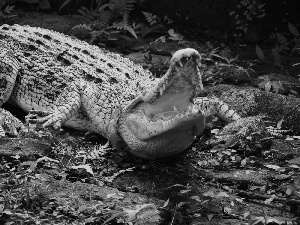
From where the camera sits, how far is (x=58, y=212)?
4.23 meters

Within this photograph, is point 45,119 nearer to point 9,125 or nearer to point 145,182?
point 9,125

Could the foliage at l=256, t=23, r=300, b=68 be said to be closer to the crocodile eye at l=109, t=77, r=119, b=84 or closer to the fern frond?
the fern frond

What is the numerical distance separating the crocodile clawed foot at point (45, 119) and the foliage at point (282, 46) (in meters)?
3.10

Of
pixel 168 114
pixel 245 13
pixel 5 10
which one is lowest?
pixel 168 114

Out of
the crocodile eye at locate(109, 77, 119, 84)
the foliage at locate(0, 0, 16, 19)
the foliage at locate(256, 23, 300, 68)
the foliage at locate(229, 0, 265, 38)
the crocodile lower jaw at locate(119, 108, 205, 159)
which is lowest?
the crocodile lower jaw at locate(119, 108, 205, 159)

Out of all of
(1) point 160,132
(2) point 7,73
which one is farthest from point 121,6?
(1) point 160,132

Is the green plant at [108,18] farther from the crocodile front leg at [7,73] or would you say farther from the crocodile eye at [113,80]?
the crocodile eye at [113,80]

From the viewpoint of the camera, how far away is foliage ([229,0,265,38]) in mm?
8281

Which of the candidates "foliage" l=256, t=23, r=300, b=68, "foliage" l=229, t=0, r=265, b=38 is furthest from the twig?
"foliage" l=229, t=0, r=265, b=38

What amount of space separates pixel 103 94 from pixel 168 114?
1.15 metres

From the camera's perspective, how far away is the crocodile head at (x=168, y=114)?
4.72 metres

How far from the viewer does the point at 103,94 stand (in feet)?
19.3

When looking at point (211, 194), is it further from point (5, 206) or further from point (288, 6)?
point (288, 6)

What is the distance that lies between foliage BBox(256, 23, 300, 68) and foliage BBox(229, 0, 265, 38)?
0.41m
